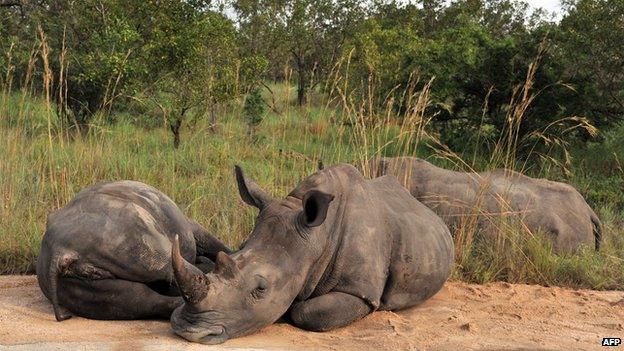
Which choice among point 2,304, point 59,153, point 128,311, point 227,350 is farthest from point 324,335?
point 59,153

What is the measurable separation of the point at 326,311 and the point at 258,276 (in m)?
0.54

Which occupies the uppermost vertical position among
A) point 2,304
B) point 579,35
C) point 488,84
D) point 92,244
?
point 579,35

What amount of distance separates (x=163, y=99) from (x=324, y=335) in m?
7.11

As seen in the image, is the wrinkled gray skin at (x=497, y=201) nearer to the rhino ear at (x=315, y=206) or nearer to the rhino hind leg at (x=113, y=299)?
the rhino ear at (x=315, y=206)

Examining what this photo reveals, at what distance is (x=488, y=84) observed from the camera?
1150cm

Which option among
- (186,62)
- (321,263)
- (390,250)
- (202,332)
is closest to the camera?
(202,332)

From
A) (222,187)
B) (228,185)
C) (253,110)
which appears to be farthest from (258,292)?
(253,110)

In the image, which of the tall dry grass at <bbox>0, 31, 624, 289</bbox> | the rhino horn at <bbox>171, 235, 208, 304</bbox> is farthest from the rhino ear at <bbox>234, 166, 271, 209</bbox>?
the tall dry grass at <bbox>0, 31, 624, 289</bbox>

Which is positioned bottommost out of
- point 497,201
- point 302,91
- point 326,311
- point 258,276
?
point 326,311

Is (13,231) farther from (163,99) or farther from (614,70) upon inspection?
(614,70)

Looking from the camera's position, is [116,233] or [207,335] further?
[116,233]

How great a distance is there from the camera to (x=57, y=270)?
13.8 feet

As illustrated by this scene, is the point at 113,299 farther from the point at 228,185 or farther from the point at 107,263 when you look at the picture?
the point at 228,185

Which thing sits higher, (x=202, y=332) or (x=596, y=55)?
(x=596, y=55)
